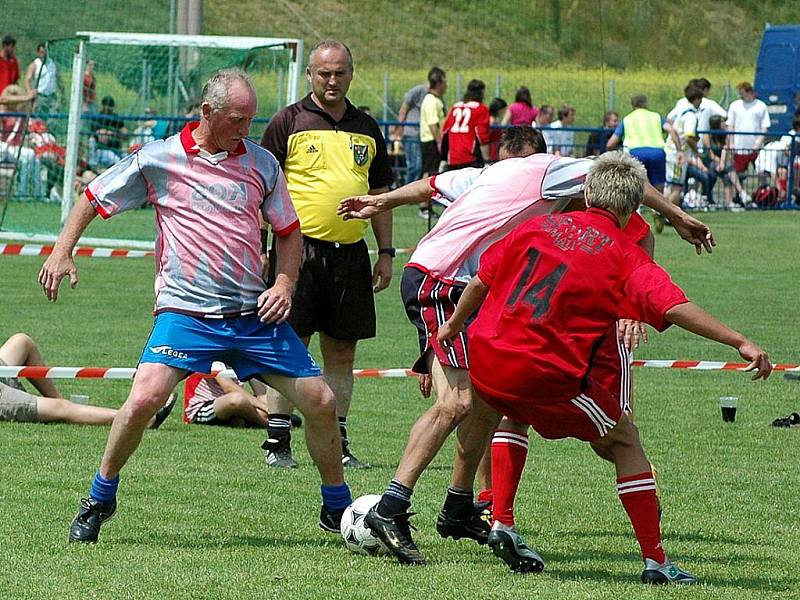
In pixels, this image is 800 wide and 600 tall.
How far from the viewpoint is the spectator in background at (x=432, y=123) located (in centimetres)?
2508

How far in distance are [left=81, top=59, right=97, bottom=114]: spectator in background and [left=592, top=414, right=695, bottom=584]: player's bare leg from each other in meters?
17.9

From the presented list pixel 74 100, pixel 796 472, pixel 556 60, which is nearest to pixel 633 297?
pixel 796 472

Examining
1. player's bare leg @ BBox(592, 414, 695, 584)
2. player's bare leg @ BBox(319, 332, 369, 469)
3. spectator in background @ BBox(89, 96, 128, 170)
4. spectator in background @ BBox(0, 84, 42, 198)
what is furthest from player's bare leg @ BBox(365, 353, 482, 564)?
spectator in background @ BBox(89, 96, 128, 170)

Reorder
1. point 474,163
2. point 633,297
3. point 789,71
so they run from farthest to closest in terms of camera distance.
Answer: point 789,71, point 474,163, point 633,297

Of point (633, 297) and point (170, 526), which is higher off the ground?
point (633, 297)

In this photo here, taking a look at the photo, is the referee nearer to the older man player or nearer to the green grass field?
the green grass field

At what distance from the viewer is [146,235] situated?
21.5m

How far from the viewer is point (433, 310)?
6.61 meters

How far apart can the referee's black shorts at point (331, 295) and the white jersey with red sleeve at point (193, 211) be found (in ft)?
6.52

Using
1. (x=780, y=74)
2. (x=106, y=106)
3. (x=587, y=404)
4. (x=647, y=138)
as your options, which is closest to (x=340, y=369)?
(x=587, y=404)

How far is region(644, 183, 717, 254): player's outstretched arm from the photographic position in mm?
6480

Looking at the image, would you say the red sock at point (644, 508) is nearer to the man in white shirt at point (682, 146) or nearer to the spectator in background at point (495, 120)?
the man in white shirt at point (682, 146)

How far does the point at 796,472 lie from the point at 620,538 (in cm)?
199

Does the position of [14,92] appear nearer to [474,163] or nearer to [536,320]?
[474,163]
